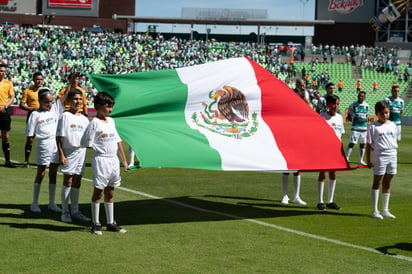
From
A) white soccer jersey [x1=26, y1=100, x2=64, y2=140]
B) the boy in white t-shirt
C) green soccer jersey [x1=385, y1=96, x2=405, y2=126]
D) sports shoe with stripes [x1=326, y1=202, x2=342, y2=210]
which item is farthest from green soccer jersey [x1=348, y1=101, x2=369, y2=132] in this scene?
the boy in white t-shirt

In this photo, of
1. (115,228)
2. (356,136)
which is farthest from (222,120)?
(356,136)

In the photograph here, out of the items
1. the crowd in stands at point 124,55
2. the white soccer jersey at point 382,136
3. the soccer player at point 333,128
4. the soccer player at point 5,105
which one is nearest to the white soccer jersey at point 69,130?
the soccer player at point 333,128

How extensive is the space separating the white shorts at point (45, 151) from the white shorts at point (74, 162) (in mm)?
889

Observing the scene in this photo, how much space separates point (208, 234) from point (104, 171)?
1430 mm

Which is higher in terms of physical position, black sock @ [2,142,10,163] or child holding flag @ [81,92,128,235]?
child holding flag @ [81,92,128,235]

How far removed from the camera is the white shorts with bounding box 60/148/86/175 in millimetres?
→ 9172

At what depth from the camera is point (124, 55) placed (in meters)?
57.5

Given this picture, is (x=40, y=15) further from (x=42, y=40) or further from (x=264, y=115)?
(x=264, y=115)

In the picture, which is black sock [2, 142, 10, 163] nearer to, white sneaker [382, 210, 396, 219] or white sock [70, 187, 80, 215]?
white sock [70, 187, 80, 215]

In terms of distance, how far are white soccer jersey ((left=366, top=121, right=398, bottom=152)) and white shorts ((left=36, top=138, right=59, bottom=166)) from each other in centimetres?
444

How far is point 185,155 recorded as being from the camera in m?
9.49

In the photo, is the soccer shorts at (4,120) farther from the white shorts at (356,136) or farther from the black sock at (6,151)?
the white shorts at (356,136)

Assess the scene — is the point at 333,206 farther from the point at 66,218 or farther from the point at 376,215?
the point at 66,218

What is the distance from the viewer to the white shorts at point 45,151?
10180mm
